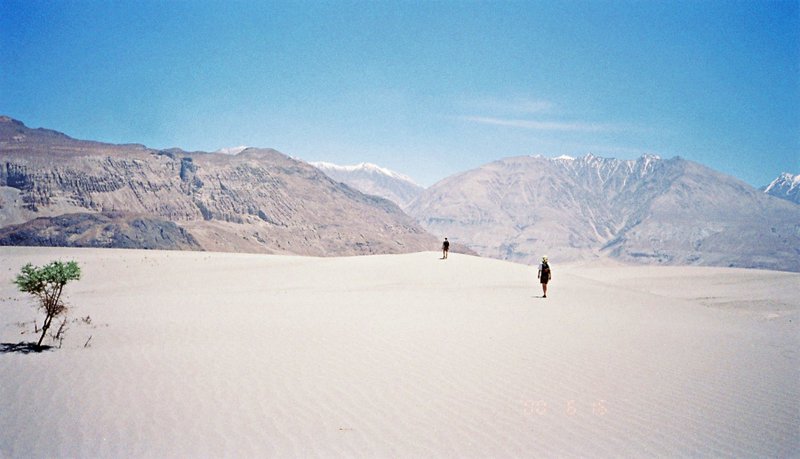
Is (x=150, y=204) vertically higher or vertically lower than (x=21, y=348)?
lower

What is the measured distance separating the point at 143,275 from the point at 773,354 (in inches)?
962

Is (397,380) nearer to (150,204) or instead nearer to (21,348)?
(21,348)

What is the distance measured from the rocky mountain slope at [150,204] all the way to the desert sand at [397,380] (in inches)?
3998

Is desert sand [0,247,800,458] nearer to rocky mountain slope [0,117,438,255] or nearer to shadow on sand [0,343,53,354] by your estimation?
shadow on sand [0,343,53,354]


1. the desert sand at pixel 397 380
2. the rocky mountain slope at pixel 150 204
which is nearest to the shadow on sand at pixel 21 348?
the desert sand at pixel 397 380

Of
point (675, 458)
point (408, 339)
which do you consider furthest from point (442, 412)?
point (408, 339)

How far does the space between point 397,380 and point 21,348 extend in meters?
7.73

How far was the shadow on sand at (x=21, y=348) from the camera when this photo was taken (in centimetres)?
865

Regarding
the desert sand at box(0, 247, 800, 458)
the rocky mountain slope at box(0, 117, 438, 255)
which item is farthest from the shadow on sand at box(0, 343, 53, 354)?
the rocky mountain slope at box(0, 117, 438, 255)

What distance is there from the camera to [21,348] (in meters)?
8.91

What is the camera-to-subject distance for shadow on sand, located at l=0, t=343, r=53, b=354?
8.65 meters

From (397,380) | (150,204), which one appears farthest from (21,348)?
(150,204)

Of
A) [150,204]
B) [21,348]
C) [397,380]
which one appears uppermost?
[397,380]

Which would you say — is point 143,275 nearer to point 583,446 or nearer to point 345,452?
point 345,452
